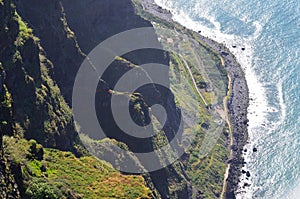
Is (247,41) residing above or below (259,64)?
above

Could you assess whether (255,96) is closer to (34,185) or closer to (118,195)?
(118,195)

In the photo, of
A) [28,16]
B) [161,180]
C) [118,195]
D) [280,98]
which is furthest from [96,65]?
[280,98]

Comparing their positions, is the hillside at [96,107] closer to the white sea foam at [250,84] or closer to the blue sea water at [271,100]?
the white sea foam at [250,84]

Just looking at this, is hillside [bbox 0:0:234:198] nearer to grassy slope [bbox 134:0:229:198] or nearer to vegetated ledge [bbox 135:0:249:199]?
grassy slope [bbox 134:0:229:198]

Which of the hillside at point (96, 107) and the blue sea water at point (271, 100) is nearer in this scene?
the hillside at point (96, 107)

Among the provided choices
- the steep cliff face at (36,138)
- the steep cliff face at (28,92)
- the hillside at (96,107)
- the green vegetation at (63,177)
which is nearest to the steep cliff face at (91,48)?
the hillside at (96,107)

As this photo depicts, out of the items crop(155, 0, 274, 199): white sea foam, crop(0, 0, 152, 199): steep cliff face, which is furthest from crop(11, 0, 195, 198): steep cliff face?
crop(155, 0, 274, 199): white sea foam
